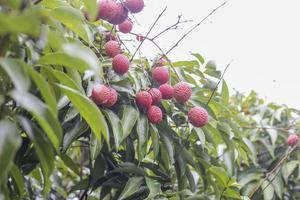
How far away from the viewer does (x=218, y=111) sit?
1.19 meters

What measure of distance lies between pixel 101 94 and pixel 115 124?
0.06m

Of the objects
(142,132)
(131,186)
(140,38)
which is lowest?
(131,186)

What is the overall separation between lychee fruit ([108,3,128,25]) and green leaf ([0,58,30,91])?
423 mm

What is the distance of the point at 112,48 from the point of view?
95 centimetres

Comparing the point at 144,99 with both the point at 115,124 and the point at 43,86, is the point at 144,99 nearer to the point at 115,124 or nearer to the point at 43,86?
the point at 115,124

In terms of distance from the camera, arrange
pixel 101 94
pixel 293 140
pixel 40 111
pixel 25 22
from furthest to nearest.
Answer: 1. pixel 293 140
2. pixel 101 94
3. pixel 40 111
4. pixel 25 22

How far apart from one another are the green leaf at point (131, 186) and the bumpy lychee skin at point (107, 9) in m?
0.34

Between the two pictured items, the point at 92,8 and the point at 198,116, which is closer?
the point at 92,8

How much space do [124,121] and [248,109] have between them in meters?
1.27

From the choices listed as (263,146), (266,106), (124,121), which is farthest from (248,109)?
(124,121)

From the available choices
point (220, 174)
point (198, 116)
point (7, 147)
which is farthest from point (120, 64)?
point (7, 147)

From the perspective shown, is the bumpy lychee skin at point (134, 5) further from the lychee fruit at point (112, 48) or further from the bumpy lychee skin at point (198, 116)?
the bumpy lychee skin at point (198, 116)

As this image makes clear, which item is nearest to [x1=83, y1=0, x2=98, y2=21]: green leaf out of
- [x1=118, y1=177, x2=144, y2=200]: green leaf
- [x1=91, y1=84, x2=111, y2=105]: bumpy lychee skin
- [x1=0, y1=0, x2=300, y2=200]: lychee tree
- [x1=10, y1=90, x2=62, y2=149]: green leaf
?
Result: [x1=0, y1=0, x2=300, y2=200]: lychee tree

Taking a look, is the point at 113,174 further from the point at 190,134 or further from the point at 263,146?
the point at 263,146
